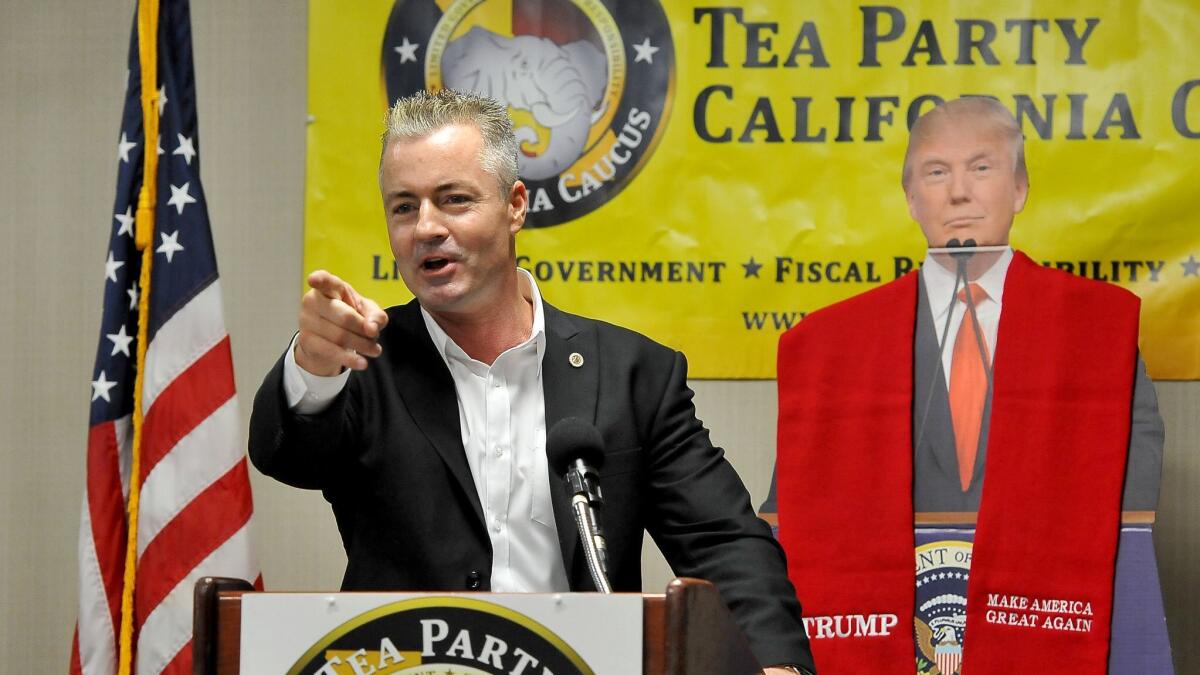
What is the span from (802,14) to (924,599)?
52.8 inches

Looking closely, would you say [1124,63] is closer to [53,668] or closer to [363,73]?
[363,73]

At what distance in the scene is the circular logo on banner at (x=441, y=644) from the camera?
118cm

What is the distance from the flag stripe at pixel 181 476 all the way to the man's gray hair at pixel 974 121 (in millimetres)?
1604

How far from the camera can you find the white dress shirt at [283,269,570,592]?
183cm

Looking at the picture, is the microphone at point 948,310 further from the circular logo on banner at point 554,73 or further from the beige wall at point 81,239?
the beige wall at point 81,239

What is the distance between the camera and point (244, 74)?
3.33m

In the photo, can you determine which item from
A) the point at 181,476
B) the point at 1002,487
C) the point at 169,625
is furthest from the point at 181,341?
the point at 1002,487

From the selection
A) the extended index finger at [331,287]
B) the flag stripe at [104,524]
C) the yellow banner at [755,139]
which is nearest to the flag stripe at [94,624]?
the flag stripe at [104,524]

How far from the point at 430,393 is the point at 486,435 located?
0.10 meters

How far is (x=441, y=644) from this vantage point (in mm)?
1182

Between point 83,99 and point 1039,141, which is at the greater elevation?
point 83,99

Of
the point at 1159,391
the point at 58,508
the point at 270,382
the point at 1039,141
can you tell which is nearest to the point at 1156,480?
the point at 1159,391

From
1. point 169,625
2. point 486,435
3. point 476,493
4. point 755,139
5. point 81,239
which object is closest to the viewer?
point 476,493

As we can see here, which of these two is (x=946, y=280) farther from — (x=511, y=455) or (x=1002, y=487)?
(x=511, y=455)
